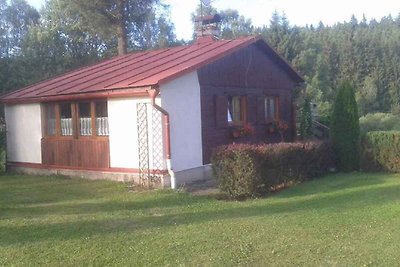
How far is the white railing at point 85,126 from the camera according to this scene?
49.1 ft

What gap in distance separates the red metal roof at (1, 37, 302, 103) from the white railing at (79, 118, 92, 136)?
82 centimetres

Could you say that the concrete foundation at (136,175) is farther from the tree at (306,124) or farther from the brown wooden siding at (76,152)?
the tree at (306,124)

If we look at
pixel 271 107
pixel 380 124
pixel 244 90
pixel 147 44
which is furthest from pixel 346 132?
pixel 147 44

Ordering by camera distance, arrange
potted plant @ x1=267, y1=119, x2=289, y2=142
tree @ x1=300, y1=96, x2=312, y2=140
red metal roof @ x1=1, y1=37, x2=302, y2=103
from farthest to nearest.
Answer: tree @ x1=300, y1=96, x2=312, y2=140 → potted plant @ x1=267, y1=119, x2=289, y2=142 → red metal roof @ x1=1, y1=37, x2=302, y2=103

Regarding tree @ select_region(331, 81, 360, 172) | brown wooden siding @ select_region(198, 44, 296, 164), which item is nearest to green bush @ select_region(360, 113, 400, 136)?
brown wooden siding @ select_region(198, 44, 296, 164)

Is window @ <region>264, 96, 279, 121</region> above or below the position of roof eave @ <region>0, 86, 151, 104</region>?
below

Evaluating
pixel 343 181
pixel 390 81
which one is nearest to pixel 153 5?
pixel 343 181

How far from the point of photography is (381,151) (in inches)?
554

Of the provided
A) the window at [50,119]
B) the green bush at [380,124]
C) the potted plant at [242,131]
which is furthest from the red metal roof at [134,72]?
the green bush at [380,124]

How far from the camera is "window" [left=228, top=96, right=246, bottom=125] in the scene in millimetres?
15758

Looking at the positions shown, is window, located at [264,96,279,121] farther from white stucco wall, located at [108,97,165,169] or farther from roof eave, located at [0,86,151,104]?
roof eave, located at [0,86,151,104]

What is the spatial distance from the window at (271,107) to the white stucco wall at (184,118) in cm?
399

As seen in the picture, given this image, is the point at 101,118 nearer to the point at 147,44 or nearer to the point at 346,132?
the point at 346,132

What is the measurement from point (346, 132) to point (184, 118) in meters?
4.77
